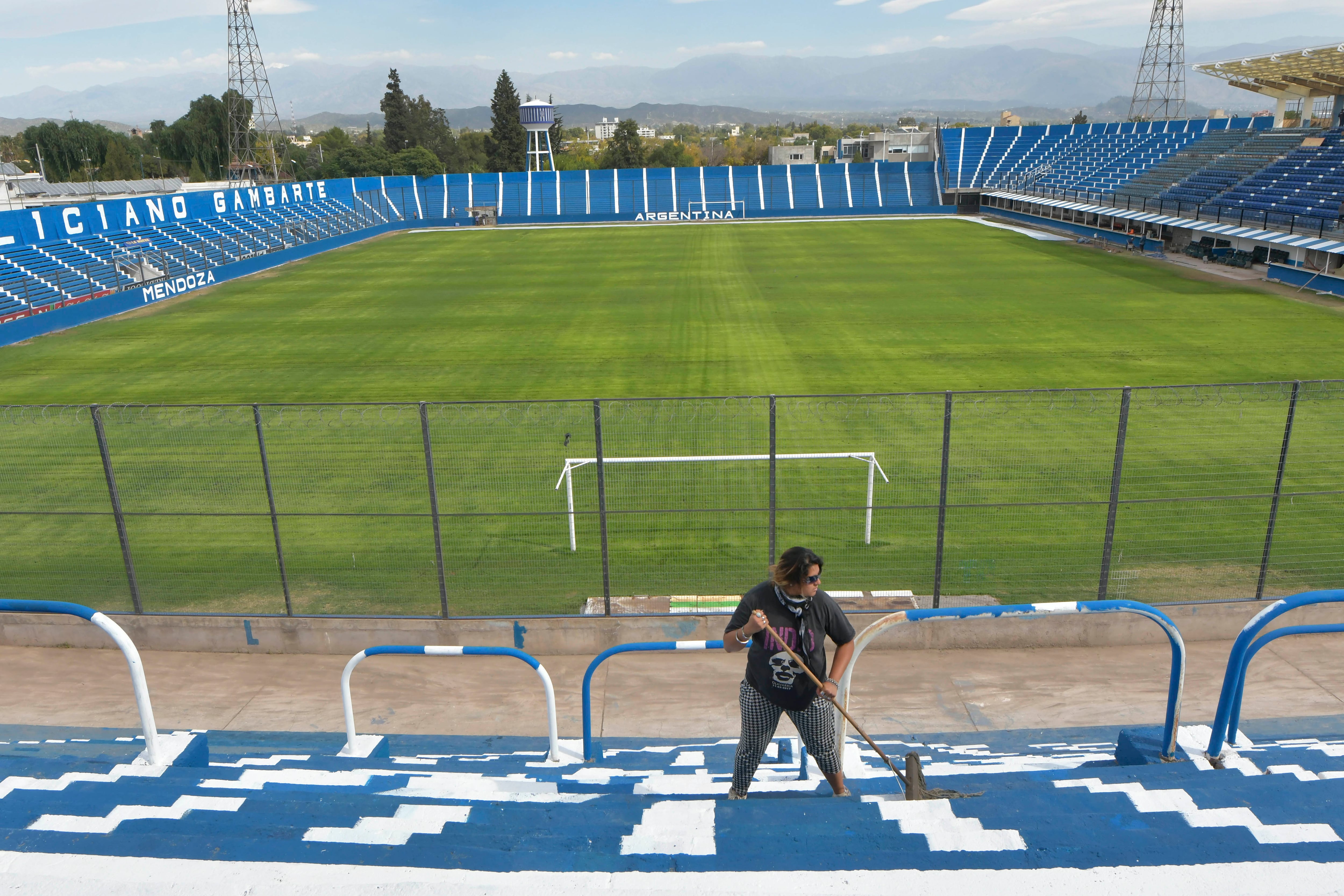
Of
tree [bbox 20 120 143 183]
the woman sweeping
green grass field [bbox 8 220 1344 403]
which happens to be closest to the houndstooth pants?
the woman sweeping

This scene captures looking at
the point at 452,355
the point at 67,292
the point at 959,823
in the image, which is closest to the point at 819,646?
the point at 959,823

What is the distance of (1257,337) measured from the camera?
23.4 meters

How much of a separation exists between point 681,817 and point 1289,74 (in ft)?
169

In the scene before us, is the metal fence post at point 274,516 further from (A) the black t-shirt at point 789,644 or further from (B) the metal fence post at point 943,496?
(B) the metal fence post at point 943,496

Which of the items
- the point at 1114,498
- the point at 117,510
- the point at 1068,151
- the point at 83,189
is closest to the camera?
the point at 1114,498

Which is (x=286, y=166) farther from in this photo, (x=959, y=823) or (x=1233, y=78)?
(x=959, y=823)

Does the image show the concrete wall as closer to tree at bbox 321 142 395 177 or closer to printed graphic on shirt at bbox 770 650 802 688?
printed graphic on shirt at bbox 770 650 802 688

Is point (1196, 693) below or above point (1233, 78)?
below

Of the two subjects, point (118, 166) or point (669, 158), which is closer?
point (118, 166)

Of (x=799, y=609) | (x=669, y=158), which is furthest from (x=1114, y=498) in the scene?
(x=669, y=158)

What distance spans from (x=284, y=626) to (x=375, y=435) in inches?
297

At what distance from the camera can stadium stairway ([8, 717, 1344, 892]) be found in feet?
12.1

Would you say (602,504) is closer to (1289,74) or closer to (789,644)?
(789,644)

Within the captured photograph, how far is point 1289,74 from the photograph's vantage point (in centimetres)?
4175
